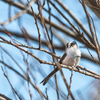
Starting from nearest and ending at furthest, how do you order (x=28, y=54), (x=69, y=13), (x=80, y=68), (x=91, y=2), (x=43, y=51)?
(x=28, y=54) → (x=43, y=51) → (x=91, y=2) → (x=80, y=68) → (x=69, y=13)

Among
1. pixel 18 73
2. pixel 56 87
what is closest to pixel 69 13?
pixel 18 73

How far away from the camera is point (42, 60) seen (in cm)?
258

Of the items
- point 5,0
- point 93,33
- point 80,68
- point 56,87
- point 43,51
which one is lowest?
point 80,68

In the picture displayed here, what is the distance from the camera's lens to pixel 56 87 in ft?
6.70

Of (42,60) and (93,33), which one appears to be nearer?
(93,33)

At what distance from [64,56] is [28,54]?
167cm

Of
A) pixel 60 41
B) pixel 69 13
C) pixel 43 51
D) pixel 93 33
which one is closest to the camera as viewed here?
pixel 93 33

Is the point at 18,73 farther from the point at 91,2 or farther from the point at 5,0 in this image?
the point at 5,0

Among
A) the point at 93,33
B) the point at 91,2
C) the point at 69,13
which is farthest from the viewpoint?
the point at 69,13

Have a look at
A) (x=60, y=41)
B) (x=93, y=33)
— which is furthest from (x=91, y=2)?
(x=60, y=41)

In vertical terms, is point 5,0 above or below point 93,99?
above

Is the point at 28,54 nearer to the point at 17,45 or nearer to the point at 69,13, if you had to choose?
the point at 17,45

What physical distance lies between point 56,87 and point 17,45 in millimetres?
739

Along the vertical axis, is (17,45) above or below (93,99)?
above
